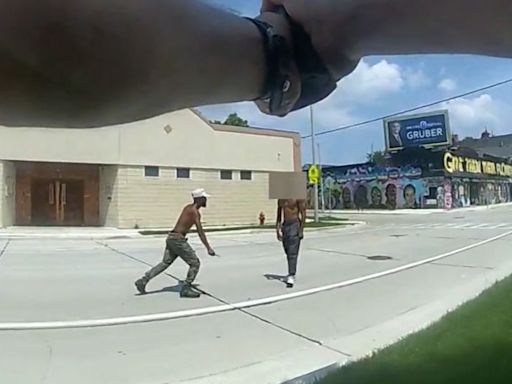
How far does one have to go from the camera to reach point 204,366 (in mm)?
4664

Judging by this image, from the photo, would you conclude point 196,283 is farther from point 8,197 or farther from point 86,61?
point 8,197

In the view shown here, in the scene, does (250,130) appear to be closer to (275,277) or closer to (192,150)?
(192,150)

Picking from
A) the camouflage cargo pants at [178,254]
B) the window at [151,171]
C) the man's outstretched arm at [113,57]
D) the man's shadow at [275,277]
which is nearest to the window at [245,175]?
the window at [151,171]

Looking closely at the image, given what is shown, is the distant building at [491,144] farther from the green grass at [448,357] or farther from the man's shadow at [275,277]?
the green grass at [448,357]

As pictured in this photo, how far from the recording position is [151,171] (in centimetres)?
2488

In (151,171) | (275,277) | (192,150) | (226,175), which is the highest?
(192,150)

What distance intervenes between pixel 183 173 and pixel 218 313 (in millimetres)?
19394

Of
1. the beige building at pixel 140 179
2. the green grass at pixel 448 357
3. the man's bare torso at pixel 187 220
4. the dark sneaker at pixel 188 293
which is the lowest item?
the green grass at pixel 448 357

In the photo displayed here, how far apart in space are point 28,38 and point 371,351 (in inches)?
179

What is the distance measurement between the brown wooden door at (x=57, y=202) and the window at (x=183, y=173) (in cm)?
457

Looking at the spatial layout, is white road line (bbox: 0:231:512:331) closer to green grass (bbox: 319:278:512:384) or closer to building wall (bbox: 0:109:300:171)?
green grass (bbox: 319:278:512:384)

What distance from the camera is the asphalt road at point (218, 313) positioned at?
468 cm

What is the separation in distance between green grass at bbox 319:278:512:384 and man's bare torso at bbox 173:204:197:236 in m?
4.02

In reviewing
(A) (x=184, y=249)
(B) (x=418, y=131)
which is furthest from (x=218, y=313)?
(B) (x=418, y=131)
